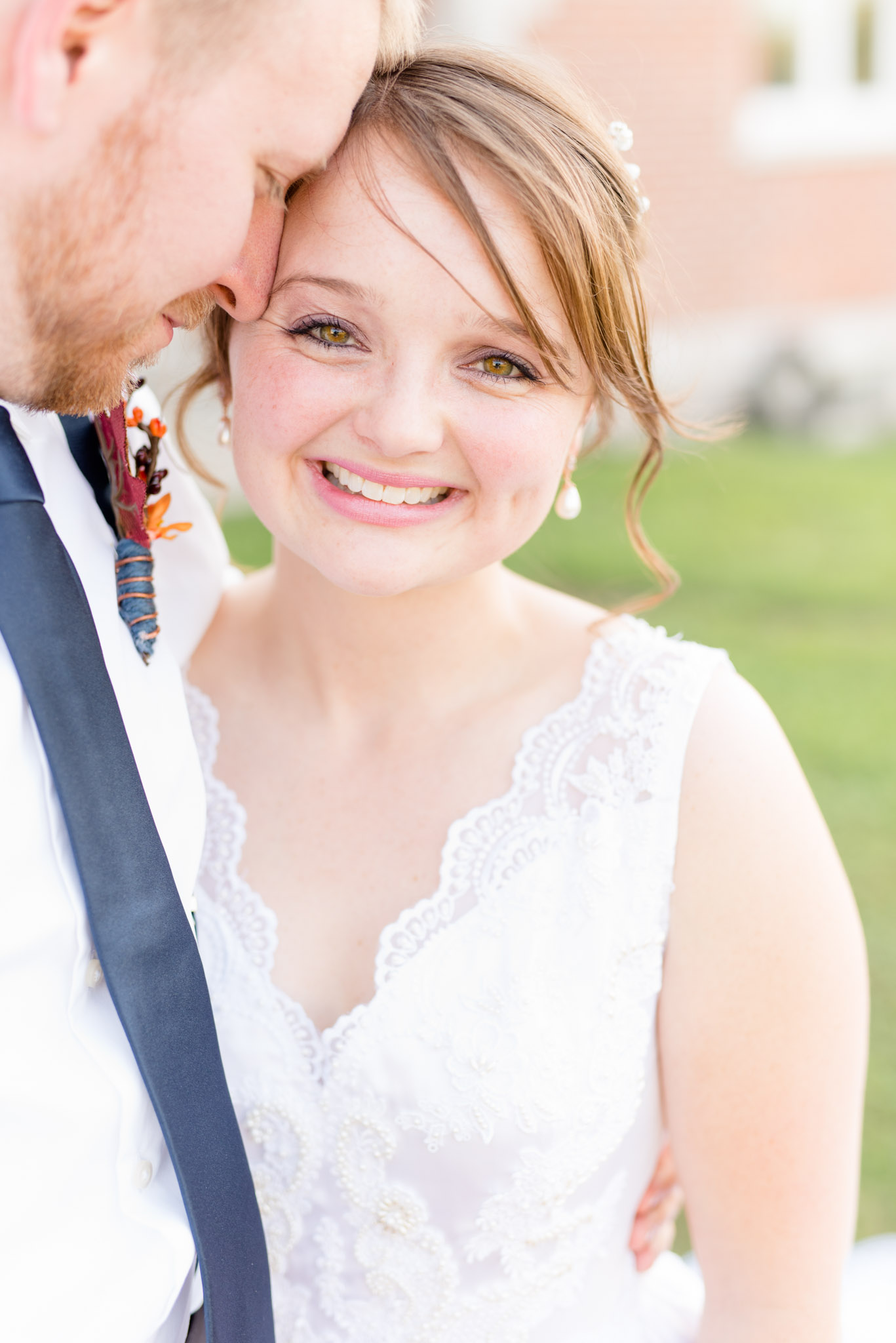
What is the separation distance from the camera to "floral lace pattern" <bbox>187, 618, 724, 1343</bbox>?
1855 millimetres

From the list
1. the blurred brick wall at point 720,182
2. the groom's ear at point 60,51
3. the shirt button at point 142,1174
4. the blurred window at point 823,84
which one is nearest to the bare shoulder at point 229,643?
the shirt button at point 142,1174

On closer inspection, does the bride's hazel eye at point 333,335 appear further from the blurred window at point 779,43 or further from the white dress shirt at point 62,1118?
the blurred window at point 779,43

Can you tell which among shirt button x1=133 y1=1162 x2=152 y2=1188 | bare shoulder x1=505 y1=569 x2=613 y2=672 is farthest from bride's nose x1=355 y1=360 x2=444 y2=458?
shirt button x1=133 y1=1162 x2=152 y2=1188

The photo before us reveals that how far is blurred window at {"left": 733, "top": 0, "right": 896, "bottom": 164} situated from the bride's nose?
9.77 metres

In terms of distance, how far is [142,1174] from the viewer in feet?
5.04

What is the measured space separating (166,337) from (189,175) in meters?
0.23

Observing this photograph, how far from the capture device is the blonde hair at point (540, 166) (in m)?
1.72

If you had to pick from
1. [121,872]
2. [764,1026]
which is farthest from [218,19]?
[764,1026]

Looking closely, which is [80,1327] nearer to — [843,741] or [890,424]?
[843,741]

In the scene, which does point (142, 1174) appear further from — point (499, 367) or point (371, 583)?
point (499, 367)

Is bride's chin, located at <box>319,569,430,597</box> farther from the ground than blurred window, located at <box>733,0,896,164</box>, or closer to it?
closer to it

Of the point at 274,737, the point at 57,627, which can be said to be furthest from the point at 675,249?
the point at 57,627

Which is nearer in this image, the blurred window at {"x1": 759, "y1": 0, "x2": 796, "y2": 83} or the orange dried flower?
the orange dried flower

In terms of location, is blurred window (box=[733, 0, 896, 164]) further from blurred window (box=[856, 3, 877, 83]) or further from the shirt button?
the shirt button
